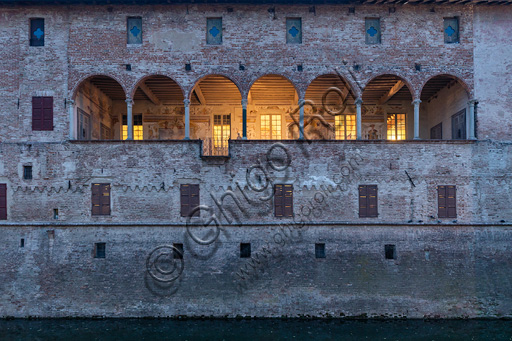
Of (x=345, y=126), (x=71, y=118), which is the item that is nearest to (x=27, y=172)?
(x=71, y=118)

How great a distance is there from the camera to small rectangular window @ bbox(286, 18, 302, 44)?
19844 mm

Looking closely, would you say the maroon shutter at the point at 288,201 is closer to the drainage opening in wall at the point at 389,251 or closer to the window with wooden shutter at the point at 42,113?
the drainage opening in wall at the point at 389,251

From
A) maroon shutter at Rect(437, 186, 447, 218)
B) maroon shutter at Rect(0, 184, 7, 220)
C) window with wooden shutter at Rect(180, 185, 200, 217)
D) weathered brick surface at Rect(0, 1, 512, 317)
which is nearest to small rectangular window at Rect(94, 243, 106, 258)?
weathered brick surface at Rect(0, 1, 512, 317)

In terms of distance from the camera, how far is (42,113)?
19328 mm

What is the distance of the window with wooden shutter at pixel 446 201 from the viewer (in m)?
19.2

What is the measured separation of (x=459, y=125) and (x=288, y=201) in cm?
939

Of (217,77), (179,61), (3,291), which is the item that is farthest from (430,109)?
(3,291)

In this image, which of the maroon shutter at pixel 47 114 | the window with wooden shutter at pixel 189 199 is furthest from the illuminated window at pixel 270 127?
the maroon shutter at pixel 47 114

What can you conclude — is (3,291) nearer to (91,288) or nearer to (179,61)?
(91,288)

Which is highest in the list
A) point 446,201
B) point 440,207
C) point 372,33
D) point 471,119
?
point 372,33

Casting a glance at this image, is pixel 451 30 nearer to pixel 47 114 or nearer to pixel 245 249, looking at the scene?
pixel 245 249

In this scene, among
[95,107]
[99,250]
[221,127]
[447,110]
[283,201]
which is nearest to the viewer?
[99,250]

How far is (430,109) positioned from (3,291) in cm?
2346

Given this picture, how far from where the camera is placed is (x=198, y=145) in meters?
19.1
